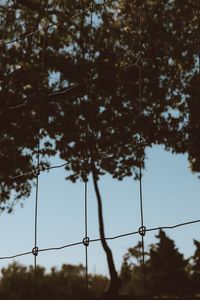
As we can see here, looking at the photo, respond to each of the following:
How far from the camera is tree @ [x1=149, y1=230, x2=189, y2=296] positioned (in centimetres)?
4216

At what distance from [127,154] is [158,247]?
3187cm

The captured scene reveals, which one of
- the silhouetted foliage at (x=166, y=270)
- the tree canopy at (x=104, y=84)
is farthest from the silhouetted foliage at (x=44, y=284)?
the tree canopy at (x=104, y=84)

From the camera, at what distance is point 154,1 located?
51.0ft

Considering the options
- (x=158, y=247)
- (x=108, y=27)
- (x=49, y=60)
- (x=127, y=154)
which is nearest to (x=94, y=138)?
(x=127, y=154)

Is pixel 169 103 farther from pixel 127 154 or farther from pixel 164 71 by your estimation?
pixel 127 154

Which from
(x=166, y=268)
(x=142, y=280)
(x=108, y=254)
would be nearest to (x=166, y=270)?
(x=166, y=268)

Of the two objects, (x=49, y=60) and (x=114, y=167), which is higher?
(x=49, y=60)

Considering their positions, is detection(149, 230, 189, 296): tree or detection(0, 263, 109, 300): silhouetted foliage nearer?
detection(149, 230, 189, 296): tree

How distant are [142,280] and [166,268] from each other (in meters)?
13.3

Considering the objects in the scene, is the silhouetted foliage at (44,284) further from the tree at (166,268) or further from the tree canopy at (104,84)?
the tree canopy at (104,84)

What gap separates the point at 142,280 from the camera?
3173 cm

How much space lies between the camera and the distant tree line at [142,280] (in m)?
41.6

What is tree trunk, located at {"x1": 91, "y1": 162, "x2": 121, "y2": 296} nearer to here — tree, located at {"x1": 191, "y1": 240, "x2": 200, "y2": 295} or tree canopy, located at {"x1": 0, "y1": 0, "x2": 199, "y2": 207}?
tree canopy, located at {"x1": 0, "y1": 0, "x2": 199, "y2": 207}

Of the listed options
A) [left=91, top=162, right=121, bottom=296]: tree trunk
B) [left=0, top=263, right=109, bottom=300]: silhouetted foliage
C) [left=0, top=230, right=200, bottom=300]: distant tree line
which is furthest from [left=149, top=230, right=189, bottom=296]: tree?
[left=91, top=162, right=121, bottom=296]: tree trunk
